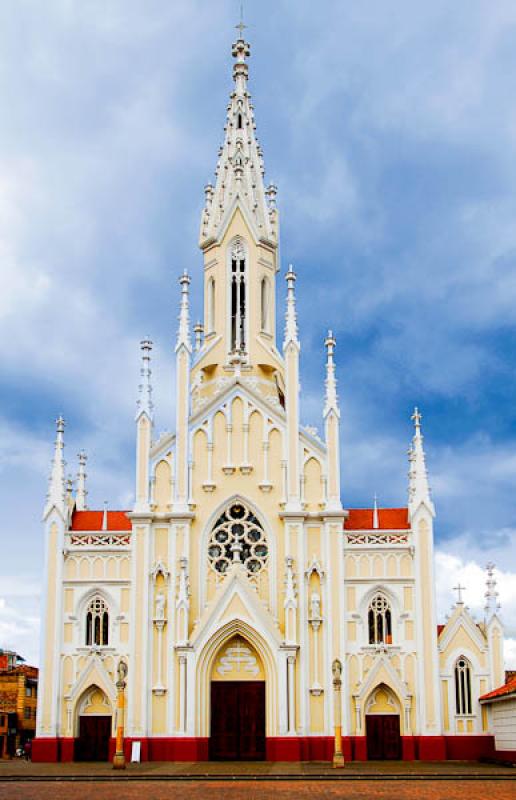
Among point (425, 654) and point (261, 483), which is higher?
point (261, 483)

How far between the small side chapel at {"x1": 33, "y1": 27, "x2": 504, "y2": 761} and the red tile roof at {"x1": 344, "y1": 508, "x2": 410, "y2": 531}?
0.09 m

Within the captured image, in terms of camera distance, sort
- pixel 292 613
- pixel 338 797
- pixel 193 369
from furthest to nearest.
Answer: pixel 193 369 < pixel 292 613 < pixel 338 797

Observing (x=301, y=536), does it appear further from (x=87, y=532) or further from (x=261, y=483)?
(x=87, y=532)

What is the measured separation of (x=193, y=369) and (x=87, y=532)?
33.8ft

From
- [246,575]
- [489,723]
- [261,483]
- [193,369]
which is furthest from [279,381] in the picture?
[489,723]

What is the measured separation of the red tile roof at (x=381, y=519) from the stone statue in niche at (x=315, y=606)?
4.00 m

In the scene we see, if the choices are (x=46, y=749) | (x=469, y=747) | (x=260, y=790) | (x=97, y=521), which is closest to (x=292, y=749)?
(x=469, y=747)

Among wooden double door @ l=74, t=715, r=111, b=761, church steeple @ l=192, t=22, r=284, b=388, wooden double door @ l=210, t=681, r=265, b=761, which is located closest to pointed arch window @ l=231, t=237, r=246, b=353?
church steeple @ l=192, t=22, r=284, b=388

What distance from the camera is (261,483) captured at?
49188 mm

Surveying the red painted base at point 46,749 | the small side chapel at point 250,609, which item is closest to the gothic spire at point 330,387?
the small side chapel at point 250,609

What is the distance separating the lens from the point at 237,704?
1857 inches

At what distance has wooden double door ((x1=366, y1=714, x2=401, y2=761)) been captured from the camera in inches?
1826

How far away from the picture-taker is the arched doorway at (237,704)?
1833 inches

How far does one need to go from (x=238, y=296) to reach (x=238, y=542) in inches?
543
